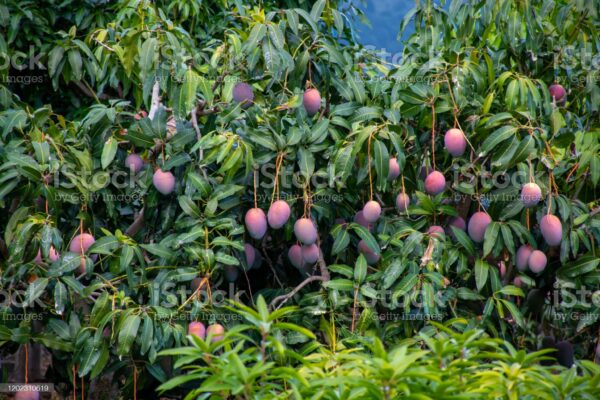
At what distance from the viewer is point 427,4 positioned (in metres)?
3.31

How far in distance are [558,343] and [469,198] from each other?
588 mm

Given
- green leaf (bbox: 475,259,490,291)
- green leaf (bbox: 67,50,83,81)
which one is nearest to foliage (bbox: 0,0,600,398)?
green leaf (bbox: 475,259,490,291)

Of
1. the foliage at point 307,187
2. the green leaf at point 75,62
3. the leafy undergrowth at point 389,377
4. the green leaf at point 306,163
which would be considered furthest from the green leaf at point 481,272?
the green leaf at point 75,62

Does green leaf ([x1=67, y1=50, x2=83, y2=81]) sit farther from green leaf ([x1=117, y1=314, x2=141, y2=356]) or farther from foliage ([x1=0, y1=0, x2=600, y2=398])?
green leaf ([x1=117, y1=314, x2=141, y2=356])

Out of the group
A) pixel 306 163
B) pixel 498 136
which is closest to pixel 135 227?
pixel 306 163

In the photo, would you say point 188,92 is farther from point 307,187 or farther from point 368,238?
point 368,238

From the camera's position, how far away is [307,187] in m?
3.00

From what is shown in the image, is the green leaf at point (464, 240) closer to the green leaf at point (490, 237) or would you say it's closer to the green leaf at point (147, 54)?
the green leaf at point (490, 237)

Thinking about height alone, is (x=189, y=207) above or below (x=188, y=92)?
below

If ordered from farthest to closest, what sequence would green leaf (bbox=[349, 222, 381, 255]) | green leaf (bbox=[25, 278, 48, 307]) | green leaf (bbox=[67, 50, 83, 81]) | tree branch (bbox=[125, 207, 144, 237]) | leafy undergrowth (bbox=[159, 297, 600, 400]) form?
green leaf (bbox=[67, 50, 83, 81]), tree branch (bbox=[125, 207, 144, 237]), green leaf (bbox=[349, 222, 381, 255]), green leaf (bbox=[25, 278, 48, 307]), leafy undergrowth (bbox=[159, 297, 600, 400])

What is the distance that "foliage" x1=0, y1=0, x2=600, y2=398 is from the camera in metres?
2.82

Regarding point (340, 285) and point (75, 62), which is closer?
point (340, 285)

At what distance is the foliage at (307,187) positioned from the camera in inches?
111

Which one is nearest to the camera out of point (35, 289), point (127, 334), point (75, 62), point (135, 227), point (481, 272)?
point (127, 334)
